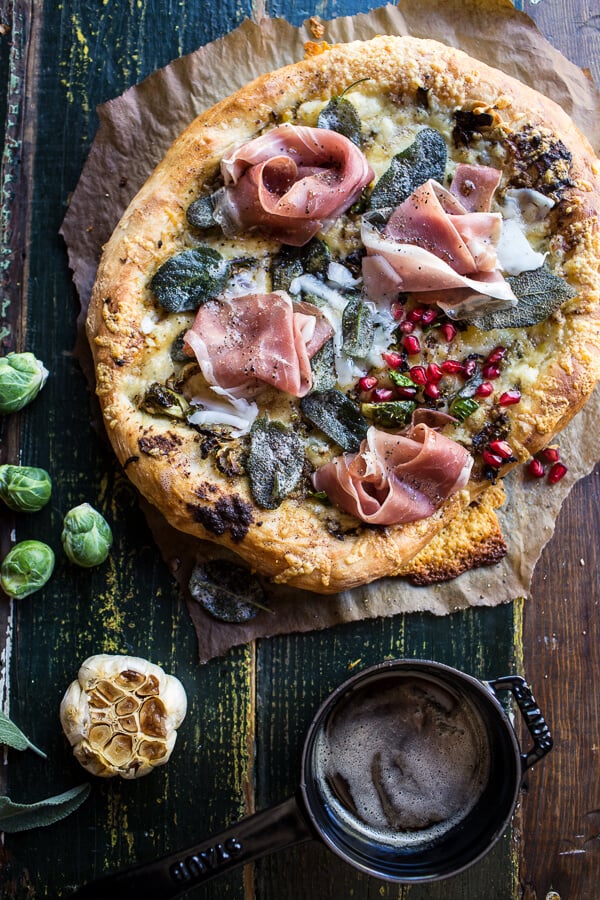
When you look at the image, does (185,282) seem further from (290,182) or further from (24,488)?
(24,488)

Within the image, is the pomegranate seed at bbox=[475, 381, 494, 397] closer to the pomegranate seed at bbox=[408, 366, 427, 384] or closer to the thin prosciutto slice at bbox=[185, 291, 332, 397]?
the pomegranate seed at bbox=[408, 366, 427, 384]

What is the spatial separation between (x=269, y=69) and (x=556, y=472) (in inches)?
93.3

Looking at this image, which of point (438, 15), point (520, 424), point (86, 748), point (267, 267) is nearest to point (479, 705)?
point (520, 424)

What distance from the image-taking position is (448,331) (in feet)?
12.1

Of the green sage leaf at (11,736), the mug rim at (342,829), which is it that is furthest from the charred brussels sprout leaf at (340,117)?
the green sage leaf at (11,736)

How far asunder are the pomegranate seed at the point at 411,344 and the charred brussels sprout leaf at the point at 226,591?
1245 mm

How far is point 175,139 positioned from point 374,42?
101 centimetres

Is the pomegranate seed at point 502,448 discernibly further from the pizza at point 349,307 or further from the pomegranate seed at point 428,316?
the pomegranate seed at point 428,316

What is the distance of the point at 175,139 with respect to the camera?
13.2 feet

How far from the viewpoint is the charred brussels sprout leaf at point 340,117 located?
3672 mm

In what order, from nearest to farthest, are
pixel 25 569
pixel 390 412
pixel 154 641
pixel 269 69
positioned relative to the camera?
pixel 390 412
pixel 25 569
pixel 154 641
pixel 269 69

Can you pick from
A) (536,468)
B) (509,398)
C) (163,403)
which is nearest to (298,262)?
(163,403)

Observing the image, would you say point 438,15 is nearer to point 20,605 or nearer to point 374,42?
point 374,42

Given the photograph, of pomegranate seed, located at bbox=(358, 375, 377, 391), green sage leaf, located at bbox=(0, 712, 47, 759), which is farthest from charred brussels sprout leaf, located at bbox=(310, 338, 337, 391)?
green sage leaf, located at bbox=(0, 712, 47, 759)
